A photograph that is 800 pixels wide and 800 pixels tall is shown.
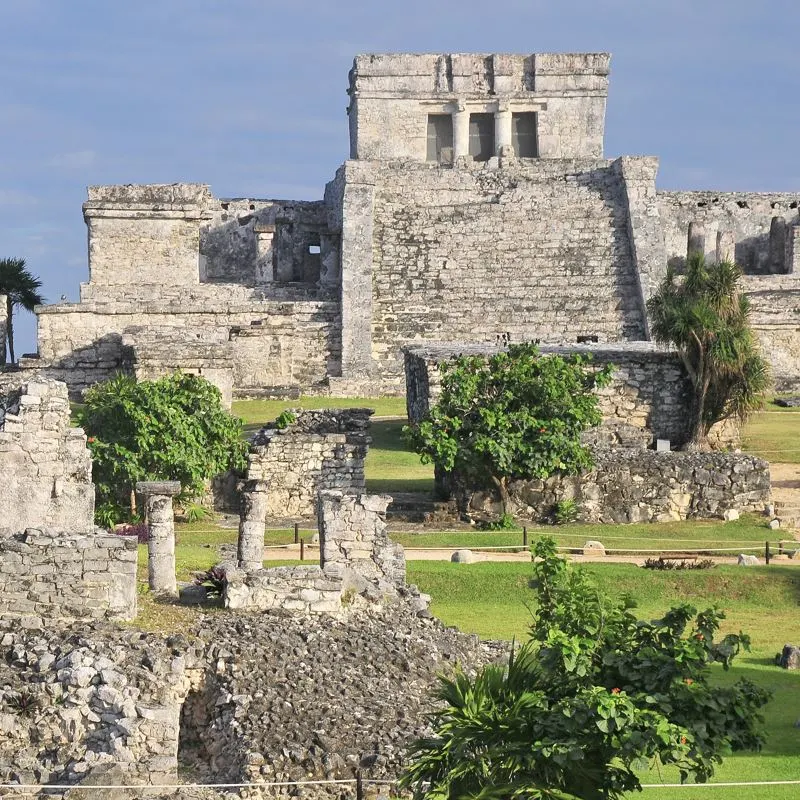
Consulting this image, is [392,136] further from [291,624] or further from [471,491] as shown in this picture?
[291,624]

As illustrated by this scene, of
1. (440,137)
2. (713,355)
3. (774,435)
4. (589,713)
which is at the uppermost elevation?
(440,137)

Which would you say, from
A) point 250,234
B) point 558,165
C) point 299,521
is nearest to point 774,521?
point 299,521

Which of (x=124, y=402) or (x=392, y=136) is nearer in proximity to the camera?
(x=124, y=402)

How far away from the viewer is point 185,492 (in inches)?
957

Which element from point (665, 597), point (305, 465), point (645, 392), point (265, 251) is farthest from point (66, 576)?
point (265, 251)

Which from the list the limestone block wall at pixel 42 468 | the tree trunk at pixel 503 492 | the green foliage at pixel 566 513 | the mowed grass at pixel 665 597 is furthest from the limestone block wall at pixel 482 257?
the limestone block wall at pixel 42 468

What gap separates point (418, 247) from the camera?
39.2 m

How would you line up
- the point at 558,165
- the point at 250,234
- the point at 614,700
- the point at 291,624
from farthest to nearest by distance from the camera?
the point at 250,234
the point at 558,165
the point at 291,624
the point at 614,700

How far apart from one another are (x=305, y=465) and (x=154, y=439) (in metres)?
2.09

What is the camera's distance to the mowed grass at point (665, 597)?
1705 centimetres

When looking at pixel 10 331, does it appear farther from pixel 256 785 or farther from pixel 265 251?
pixel 256 785

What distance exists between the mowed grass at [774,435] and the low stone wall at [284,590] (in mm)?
13676

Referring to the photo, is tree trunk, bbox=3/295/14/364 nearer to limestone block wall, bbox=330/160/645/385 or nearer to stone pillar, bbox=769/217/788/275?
limestone block wall, bbox=330/160/645/385

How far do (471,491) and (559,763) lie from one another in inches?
569
